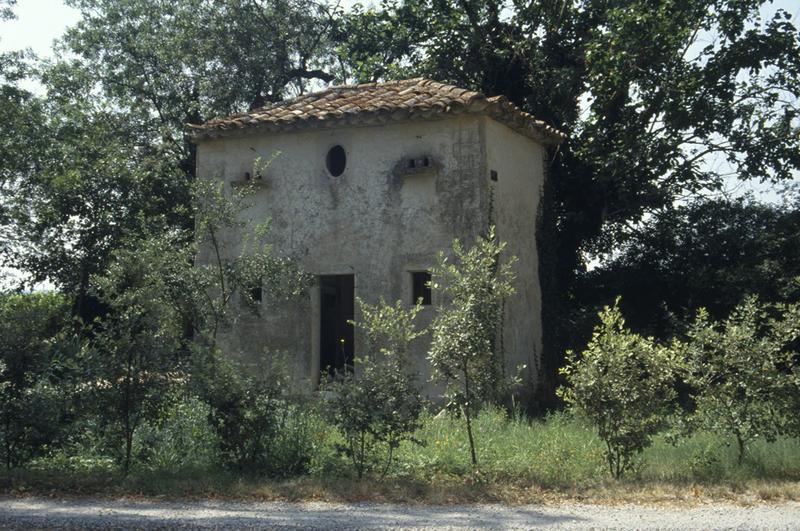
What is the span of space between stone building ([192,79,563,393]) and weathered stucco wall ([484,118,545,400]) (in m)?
0.04

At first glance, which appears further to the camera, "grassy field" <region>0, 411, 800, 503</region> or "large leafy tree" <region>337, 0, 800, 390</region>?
"large leafy tree" <region>337, 0, 800, 390</region>

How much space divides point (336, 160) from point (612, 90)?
645 cm

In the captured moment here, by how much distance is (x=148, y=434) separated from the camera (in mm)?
11508

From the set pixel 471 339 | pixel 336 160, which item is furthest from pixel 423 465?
pixel 336 160

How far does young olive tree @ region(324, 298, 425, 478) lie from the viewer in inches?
404

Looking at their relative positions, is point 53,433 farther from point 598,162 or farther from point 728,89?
point 728,89

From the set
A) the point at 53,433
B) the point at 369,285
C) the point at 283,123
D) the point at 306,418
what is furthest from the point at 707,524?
the point at 283,123

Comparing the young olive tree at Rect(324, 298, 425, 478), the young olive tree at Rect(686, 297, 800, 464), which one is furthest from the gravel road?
the young olive tree at Rect(686, 297, 800, 464)

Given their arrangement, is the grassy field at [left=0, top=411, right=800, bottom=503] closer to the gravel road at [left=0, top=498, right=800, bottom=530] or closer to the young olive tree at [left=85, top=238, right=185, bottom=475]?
the gravel road at [left=0, top=498, right=800, bottom=530]

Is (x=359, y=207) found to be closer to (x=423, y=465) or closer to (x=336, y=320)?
(x=336, y=320)

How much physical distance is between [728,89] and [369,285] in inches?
336

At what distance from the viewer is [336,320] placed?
1958 cm

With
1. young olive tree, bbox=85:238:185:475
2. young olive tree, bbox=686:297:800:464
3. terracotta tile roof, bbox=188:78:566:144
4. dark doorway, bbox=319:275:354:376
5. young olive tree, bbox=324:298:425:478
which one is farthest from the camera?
dark doorway, bbox=319:275:354:376

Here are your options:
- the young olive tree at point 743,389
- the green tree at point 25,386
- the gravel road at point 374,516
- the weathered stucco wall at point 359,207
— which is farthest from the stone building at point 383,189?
the gravel road at point 374,516
